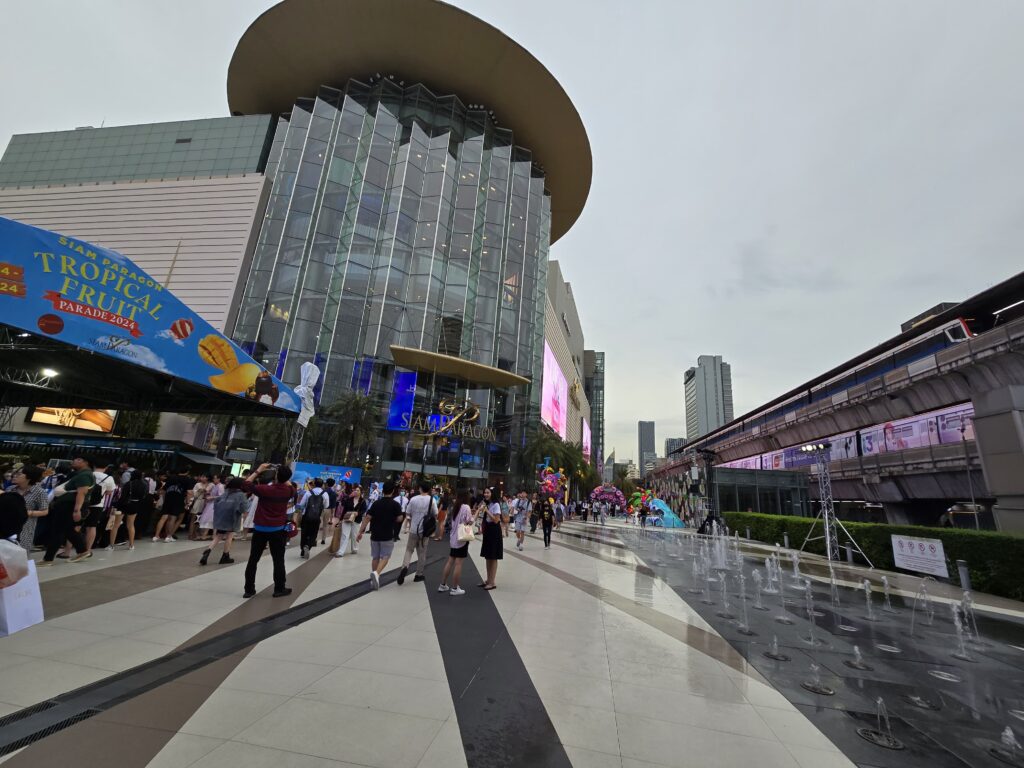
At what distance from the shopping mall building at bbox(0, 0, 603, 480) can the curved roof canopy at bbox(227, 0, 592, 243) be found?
0.58ft

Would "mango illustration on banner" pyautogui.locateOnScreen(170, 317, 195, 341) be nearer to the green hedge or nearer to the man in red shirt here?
the man in red shirt

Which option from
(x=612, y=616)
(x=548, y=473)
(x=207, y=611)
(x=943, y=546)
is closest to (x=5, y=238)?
(x=207, y=611)

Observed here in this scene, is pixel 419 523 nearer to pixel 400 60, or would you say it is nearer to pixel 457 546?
pixel 457 546

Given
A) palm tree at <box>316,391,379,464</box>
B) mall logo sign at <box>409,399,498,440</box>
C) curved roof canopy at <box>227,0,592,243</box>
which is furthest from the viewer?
curved roof canopy at <box>227,0,592,243</box>

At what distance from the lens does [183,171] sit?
47750 millimetres

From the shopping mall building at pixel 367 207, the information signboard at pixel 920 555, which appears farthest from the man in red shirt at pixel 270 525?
→ the shopping mall building at pixel 367 207

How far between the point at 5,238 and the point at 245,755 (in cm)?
1200

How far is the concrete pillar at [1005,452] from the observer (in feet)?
43.2

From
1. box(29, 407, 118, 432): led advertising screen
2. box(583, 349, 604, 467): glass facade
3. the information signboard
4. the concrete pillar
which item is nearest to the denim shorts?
the information signboard

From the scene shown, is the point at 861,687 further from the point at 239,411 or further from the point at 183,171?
the point at 183,171

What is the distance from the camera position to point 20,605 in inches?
151

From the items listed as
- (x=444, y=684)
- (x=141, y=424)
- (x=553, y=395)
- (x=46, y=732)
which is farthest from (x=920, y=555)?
(x=553, y=395)

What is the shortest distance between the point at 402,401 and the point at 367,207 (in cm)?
1891

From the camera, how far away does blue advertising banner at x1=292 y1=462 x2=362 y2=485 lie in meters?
21.7
